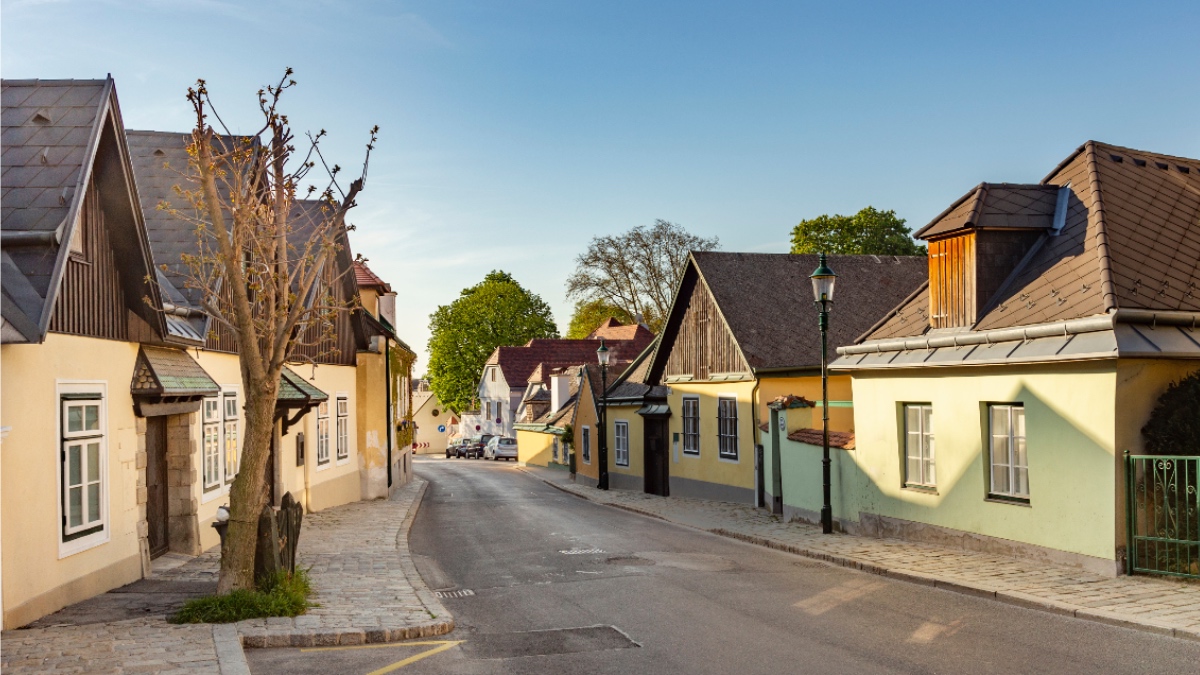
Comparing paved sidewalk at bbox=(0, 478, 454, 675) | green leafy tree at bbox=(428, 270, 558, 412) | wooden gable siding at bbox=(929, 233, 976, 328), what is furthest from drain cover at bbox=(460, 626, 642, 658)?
green leafy tree at bbox=(428, 270, 558, 412)

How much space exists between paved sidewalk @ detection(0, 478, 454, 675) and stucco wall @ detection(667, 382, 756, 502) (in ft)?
39.4

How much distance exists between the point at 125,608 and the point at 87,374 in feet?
9.17

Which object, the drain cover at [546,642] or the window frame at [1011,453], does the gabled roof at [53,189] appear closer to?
the drain cover at [546,642]

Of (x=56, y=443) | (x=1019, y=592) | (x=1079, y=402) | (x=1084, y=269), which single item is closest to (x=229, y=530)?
(x=56, y=443)

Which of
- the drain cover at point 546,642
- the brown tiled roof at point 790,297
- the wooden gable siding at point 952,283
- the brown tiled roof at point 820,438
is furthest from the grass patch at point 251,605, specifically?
the brown tiled roof at point 790,297

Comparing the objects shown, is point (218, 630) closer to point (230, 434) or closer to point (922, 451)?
point (230, 434)

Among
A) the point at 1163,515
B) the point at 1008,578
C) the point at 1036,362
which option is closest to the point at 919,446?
the point at 1036,362

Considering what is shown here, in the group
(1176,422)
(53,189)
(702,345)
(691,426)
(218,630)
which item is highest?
(53,189)

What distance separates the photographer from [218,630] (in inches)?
376

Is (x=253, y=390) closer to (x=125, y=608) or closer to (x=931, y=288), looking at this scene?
(x=125, y=608)

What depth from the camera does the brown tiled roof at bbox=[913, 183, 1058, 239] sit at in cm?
1505

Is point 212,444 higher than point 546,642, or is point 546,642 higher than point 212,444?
point 212,444

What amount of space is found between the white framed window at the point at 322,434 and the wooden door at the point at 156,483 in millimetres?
9026

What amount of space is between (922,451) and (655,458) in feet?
54.4
